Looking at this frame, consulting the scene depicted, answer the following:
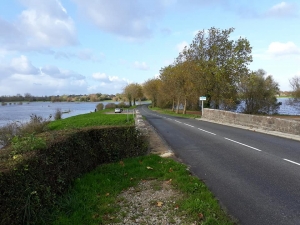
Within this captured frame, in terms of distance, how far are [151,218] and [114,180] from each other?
86.9 inches

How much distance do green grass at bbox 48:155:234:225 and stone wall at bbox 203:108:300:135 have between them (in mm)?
10212

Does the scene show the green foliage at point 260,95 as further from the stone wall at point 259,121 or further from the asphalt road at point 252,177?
the asphalt road at point 252,177

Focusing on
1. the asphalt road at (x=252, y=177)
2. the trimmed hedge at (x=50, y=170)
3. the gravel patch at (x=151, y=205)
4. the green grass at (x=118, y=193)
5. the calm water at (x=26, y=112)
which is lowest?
the calm water at (x=26, y=112)

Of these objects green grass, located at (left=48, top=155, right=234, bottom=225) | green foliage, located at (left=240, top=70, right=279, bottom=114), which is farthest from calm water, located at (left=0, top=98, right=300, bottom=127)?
green grass, located at (left=48, top=155, right=234, bottom=225)

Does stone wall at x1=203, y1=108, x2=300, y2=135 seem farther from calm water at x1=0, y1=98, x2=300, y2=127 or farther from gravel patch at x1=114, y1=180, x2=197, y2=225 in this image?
calm water at x1=0, y1=98, x2=300, y2=127

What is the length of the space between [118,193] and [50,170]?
62.3 inches

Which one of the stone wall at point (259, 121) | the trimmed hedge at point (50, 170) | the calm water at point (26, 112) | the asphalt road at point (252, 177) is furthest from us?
the calm water at point (26, 112)

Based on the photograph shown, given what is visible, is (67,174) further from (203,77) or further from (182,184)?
(203,77)

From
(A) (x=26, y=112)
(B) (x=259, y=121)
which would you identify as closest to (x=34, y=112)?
(A) (x=26, y=112)

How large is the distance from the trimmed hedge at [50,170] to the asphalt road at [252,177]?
9.00 feet

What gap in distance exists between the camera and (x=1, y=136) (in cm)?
2003

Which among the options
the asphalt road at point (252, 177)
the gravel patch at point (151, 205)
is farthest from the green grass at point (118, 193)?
the asphalt road at point (252, 177)

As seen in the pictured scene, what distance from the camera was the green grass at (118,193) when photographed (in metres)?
4.42

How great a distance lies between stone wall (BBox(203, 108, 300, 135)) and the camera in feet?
49.8
